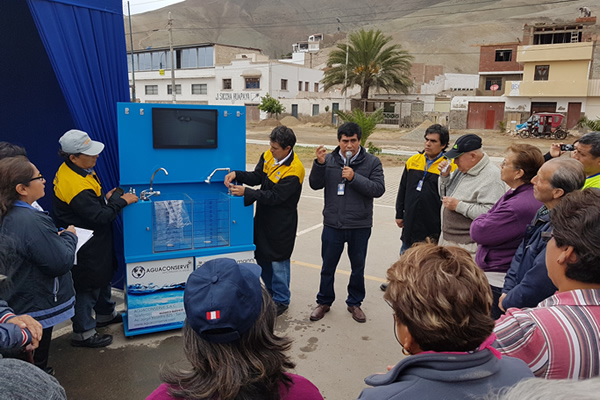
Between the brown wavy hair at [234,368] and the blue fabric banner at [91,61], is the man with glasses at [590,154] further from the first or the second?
the blue fabric banner at [91,61]

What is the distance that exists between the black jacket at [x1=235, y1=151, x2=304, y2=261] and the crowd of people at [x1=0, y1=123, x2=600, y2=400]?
0.01 metres

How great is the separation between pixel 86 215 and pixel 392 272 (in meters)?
2.68

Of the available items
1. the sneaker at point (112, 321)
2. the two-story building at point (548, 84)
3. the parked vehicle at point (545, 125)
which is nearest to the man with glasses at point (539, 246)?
the sneaker at point (112, 321)

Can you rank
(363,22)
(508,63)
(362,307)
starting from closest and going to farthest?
(362,307) → (508,63) → (363,22)

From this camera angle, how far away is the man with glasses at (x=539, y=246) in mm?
2223

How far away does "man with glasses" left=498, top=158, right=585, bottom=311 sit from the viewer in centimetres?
222

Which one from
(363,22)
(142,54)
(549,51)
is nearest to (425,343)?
(549,51)

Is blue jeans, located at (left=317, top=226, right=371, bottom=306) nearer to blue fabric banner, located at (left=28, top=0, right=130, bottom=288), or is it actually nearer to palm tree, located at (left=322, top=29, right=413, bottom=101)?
blue fabric banner, located at (left=28, top=0, right=130, bottom=288)

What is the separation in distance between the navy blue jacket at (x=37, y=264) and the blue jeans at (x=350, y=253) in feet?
7.25

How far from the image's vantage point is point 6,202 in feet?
8.43

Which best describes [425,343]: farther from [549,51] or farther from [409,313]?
[549,51]

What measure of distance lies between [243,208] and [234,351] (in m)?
2.70

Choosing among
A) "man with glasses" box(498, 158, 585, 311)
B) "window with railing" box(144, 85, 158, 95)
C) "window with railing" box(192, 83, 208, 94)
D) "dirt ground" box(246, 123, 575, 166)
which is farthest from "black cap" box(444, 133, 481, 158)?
"window with railing" box(144, 85, 158, 95)

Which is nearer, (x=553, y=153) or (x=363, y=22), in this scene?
(x=553, y=153)
